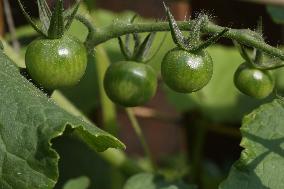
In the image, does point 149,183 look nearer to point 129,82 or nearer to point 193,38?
point 129,82

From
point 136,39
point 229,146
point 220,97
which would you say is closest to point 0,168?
point 136,39

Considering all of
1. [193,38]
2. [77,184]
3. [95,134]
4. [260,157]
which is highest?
[193,38]

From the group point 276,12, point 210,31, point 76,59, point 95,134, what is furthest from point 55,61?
point 276,12

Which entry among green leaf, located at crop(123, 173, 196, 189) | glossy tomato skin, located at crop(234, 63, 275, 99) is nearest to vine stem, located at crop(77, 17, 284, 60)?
glossy tomato skin, located at crop(234, 63, 275, 99)

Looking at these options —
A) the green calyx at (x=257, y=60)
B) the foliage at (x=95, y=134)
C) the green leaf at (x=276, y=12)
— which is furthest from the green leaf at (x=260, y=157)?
the green leaf at (x=276, y=12)

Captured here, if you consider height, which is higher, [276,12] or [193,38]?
[193,38]

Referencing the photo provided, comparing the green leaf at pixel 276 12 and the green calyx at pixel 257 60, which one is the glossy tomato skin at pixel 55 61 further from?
the green leaf at pixel 276 12
